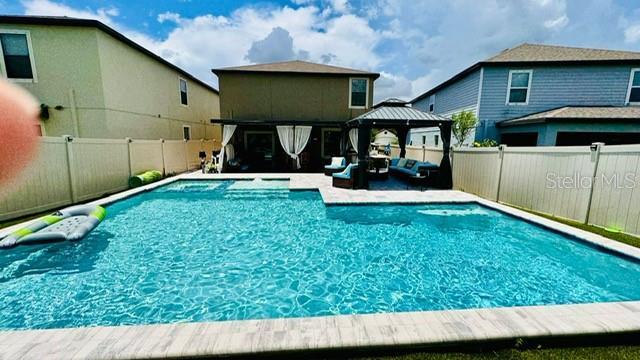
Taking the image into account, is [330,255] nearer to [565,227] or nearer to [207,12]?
[565,227]

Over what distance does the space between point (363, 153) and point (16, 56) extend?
14.4 metres

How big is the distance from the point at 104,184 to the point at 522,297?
12.0 metres

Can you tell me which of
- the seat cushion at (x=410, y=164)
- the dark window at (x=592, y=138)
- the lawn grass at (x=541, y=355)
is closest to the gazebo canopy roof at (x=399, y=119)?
the seat cushion at (x=410, y=164)

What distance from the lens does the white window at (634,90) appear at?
45.2ft

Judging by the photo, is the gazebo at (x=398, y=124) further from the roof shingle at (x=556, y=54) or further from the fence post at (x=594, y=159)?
the roof shingle at (x=556, y=54)

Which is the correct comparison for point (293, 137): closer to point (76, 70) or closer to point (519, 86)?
point (76, 70)

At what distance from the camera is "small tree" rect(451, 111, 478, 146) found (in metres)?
14.9

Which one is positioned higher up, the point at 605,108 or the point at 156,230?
the point at 605,108

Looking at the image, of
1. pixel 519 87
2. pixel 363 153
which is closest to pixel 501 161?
pixel 363 153

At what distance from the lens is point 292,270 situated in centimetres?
528

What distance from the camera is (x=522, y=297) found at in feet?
14.9

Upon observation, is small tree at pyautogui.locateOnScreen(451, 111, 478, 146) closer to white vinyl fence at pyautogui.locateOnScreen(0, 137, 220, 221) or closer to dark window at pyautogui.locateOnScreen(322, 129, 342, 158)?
dark window at pyautogui.locateOnScreen(322, 129, 342, 158)

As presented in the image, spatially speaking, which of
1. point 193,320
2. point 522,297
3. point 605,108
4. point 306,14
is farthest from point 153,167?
point 605,108

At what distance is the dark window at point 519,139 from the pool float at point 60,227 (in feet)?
57.0
